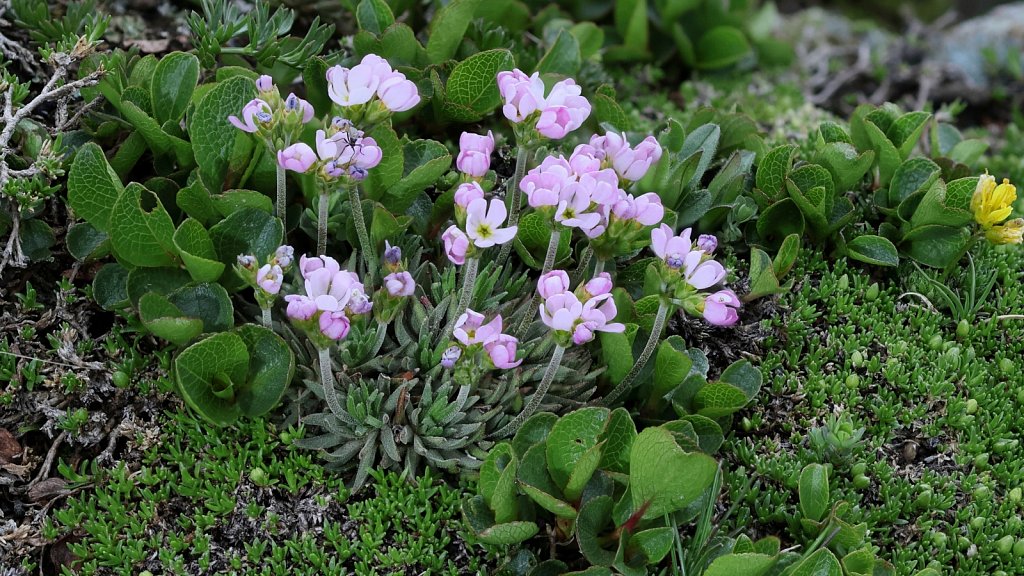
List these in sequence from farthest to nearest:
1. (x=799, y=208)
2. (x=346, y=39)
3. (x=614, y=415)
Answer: (x=346, y=39) < (x=799, y=208) < (x=614, y=415)

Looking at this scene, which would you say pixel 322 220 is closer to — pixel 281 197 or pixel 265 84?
pixel 281 197

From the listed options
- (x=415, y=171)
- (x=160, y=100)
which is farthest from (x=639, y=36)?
(x=160, y=100)

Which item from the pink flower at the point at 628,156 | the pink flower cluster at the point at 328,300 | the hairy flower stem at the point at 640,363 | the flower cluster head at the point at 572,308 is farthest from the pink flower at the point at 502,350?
the pink flower at the point at 628,156

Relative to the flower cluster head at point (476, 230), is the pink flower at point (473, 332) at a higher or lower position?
lower

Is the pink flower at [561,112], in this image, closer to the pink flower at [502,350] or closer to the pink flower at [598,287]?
the pink flower at [598,287]

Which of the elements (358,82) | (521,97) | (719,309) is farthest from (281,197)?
(719,309)

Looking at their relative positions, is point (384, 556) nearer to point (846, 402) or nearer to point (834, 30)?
point (846, 402)
